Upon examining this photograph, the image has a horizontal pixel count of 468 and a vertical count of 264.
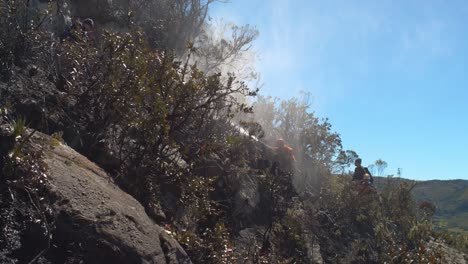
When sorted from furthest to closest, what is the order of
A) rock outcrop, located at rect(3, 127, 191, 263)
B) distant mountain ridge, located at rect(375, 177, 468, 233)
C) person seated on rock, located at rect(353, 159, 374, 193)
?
distant mountain ridge, located at rect(375, 177, 468, 233) < person seated on rock, located at rect(353, 159, 374, 193) < rock outcrop, located at rect(3, 127, 191, 263)

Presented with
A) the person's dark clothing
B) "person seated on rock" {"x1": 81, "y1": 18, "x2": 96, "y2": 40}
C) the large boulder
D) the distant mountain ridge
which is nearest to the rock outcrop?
the large boulder

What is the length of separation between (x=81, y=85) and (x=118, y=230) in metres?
3.08

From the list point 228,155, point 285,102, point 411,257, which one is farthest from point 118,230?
point 285,102

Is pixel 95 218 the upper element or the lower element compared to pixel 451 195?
lower

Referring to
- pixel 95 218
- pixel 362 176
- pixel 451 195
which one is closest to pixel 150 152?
pixel 95 218

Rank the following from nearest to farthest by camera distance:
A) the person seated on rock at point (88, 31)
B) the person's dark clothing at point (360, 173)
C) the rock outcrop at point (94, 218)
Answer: the rock outcrop at point (94, 218) → the person seated on rock at point (88, 31) → the person's dark clothing at point (360, 173)

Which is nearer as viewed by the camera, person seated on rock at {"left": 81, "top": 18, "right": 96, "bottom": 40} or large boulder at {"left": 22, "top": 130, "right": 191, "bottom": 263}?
large boulder at {"left": 22, "top": 130, "right": 191, "bottom": 263}

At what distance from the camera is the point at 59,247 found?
9.51 feet

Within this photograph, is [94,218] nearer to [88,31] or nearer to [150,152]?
[150,152]

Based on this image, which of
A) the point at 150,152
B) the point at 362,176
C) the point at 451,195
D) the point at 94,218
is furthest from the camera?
the point at 451,195

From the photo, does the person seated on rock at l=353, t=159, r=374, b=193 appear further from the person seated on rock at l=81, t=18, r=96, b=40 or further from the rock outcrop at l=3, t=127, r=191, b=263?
the rock outcrop at l=3, t=127, r=191, b=263

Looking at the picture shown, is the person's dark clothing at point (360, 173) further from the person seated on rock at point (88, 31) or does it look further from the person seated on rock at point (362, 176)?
the person seated on rock at point (88, 31)

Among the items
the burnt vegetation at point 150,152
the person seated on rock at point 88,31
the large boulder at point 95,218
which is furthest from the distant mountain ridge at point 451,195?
the large boulder at point 95,218

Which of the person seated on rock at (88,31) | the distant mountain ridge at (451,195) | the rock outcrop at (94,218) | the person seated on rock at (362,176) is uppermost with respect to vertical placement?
the distant mountain ridge at (451,195)
